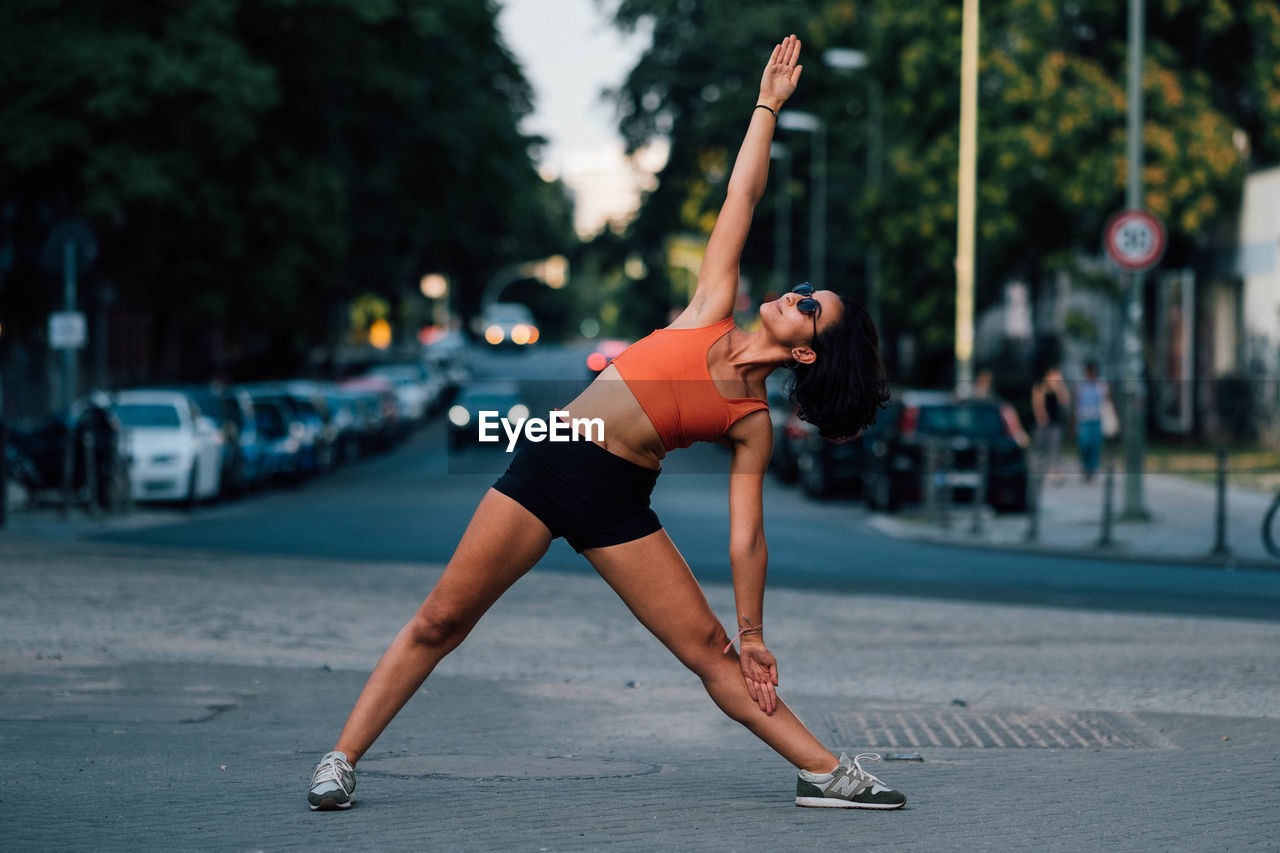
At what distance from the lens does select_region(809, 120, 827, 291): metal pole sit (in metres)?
51.8

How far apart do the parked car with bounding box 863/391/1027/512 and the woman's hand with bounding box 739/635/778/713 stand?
1809 centimetres

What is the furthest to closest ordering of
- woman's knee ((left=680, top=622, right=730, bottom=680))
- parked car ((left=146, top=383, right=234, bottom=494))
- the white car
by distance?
parked car ((left=146, top=383, right=234, bottom=494)) → the white car → woman's knee ((left=680, top=622, right=730, bottom=680))

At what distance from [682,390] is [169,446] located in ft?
63.5

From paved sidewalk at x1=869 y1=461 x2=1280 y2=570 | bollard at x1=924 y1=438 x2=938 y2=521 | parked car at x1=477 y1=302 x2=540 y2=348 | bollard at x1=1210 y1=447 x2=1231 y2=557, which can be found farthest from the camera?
parked car at x1=477 y1=302 x2=540 y2=348

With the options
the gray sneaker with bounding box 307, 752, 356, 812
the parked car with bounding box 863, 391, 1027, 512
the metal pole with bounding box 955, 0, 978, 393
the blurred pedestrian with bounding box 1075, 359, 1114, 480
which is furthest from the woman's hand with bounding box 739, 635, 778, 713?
the metal pole with bounding box 955, 0, 978, 393

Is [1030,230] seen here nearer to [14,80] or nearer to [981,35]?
[981,35]

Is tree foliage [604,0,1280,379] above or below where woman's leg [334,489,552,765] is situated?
above

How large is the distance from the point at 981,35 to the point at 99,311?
1722cm

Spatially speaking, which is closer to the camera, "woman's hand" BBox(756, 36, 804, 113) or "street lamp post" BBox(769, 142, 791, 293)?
"woman's hand" BBox(756, 36, 804, 113)

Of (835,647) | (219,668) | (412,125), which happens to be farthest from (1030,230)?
(219,668)

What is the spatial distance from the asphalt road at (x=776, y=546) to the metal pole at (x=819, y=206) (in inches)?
887

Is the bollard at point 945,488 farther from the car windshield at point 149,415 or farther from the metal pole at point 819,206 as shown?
the metal pole at point 819,206
